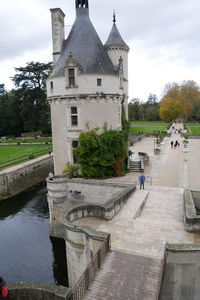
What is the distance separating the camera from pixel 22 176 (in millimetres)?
30078

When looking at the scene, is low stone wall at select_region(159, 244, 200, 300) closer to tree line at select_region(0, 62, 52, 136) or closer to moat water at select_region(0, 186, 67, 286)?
moat water at select_region(0, 186, 67, 286)

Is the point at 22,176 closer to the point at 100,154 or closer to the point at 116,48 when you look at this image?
the point at 100,154

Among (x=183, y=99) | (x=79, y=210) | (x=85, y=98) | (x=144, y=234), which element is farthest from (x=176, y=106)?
(x=144, y=234)

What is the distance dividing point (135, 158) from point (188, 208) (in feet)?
38.4

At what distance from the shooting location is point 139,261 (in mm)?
8562

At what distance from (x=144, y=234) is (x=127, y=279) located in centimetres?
304

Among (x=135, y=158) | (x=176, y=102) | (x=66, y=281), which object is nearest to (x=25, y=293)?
(x=66, y=281)

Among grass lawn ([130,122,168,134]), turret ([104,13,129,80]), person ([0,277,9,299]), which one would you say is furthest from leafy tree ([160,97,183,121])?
person ([0,277,9,299])

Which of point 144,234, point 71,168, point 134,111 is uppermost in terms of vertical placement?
point 134,111

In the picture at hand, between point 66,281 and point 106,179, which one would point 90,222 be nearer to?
point 66,281

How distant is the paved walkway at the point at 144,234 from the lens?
7.46 metres

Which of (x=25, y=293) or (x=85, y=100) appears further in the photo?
(x=85, y=100)

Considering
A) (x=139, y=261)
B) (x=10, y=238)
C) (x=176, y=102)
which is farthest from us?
(x=176, y=102)

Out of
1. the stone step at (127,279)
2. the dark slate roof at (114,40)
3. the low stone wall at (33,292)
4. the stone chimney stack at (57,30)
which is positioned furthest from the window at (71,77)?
the low stone wall at (33,292)
